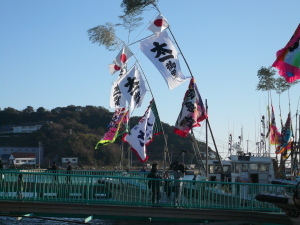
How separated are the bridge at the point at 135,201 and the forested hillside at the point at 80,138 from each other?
69649 millimetres

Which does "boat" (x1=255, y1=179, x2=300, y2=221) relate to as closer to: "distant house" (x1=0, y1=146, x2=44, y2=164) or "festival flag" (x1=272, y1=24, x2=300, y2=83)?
"festival flag" (x1=272, y1=24, x2=300, y2=83)

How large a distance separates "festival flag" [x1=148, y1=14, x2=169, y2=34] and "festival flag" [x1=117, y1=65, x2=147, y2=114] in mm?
3752

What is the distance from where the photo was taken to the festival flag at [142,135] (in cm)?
2787

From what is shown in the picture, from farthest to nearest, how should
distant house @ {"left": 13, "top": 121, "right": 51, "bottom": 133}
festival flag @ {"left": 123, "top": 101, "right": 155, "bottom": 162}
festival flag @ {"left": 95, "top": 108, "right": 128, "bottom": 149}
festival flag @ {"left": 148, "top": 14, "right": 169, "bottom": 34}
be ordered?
distant house @ {"left": 13, "top": 121, "right": 51, "bottom": 133} < festival flag @ {"left": 95, "top": 108, "right": 128, "bottom": 149} < festival flag @ {"left": 123, "top": 101, "right": 155, "bottom": 162} < festival flag @ {"left": 148, "top": 14, "right": 169, "bottom": 34}

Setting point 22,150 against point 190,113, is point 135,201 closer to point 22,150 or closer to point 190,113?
point 190,113

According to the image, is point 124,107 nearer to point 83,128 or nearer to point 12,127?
point 83,128

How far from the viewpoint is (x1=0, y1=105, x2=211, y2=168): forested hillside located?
106 metres

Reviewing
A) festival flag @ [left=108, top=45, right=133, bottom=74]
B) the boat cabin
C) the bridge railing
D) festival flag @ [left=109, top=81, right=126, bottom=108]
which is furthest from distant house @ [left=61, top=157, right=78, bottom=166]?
the bridge railing

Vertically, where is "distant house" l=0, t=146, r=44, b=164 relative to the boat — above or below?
above

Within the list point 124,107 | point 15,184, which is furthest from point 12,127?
point 15,184

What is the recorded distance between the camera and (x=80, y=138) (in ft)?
356

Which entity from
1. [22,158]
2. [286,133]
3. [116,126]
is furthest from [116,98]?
[22,158]

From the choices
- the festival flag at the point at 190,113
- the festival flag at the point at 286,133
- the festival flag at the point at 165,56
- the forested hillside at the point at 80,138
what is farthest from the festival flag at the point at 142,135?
the forested hillside at the point at 80,138

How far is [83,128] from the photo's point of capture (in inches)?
4808
